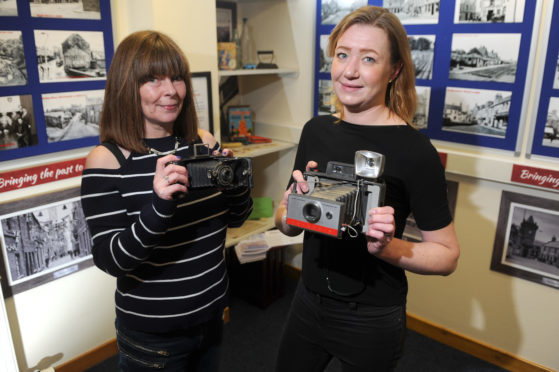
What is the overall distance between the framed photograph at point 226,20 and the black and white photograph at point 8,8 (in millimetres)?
1309

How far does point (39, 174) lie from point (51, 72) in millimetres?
470

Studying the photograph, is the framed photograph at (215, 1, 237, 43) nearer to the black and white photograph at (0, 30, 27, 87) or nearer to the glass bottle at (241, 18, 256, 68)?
the glass bottle at (241, 18, 256, 68)

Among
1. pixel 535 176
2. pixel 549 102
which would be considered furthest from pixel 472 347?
pixel 549 102

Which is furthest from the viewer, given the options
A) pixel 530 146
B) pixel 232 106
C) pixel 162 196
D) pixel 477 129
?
pixel 232 106

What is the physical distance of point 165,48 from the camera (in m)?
1.27

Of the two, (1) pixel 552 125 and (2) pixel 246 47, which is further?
(2) pixel 246 47

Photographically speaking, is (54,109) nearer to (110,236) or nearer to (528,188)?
(110,236)

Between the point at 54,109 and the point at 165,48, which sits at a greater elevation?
the point at 165,48

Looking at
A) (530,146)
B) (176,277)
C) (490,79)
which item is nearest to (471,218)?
(530,146)

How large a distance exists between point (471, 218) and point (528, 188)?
0.33m

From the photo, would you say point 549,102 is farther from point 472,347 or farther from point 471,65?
point 472,347

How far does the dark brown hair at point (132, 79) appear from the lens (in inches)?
48.8

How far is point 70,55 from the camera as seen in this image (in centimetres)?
202

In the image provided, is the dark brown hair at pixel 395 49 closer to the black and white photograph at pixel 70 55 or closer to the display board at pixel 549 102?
the display board at pixel 549 102
